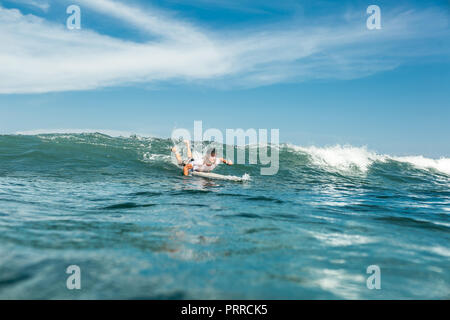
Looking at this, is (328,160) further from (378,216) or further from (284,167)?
(378,216)

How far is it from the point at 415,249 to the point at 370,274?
1.69m

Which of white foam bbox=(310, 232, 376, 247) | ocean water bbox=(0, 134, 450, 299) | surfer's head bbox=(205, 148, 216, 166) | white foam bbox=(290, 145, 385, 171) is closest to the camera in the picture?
A: ocean water bbox=(0, 134, 450, 299)

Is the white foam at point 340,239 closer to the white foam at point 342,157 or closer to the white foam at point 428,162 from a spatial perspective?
the white foam at point 342,157

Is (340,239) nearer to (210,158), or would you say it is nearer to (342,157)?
(210,158)

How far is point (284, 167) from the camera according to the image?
18.2 m

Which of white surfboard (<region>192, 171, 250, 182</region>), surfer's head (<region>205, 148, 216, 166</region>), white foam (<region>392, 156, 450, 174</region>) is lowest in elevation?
white surfboard (<region>192, 171, 250, 182</region>)

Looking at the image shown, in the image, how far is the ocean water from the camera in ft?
11.6

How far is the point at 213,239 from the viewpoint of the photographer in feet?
16.9

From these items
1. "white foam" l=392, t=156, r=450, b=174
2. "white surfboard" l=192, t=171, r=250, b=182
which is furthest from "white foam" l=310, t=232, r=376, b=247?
"white foam" l=392, t=156, r=450, b=174

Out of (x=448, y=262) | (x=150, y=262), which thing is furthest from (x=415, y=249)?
(x=150, y=262)

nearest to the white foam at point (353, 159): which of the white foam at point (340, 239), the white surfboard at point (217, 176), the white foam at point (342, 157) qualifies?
the white foam at point (342, 157)

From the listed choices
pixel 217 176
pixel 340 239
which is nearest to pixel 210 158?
pixel 217 176

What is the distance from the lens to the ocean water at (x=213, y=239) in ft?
11.6

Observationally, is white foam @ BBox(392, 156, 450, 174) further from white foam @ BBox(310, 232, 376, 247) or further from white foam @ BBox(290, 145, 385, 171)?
white foam @ BBox(310, 232, 376, 247)
